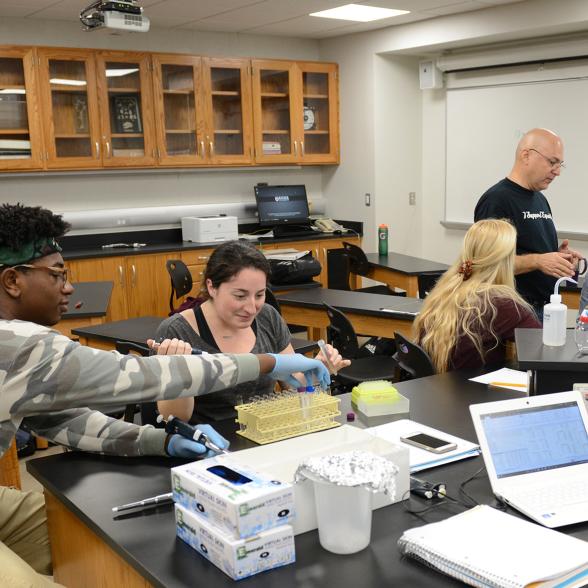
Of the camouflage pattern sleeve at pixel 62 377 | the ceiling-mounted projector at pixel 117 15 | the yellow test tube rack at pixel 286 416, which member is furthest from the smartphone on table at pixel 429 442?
the ceiling-mounted projector at pixel 117 15

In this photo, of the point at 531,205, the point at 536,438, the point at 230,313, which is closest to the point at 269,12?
the point at 531,205

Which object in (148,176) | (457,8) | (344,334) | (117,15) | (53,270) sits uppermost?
(457,8)

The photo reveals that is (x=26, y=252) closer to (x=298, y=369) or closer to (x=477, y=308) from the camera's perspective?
(x=298, y=369)

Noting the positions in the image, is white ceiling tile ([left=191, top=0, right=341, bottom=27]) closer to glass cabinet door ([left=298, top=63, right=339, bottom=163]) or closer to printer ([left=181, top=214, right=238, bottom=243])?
glass cabinet door ([left=298, top=63, right=339, bottom=163])

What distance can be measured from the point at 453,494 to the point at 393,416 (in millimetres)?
516

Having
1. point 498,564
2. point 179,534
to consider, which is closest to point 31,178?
point 179,534

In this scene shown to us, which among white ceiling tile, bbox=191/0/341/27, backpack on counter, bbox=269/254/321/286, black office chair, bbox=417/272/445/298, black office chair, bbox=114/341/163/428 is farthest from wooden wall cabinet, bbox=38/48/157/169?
black office chair, bbox=114/341/163/428

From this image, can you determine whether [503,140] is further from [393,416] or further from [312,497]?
[312,497]

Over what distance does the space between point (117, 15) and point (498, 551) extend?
3.74 metres

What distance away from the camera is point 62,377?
5.40 feet

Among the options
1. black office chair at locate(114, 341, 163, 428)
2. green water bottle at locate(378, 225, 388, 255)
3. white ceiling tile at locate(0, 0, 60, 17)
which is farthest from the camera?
green water bottle at locate(378, 225, 388, 255)

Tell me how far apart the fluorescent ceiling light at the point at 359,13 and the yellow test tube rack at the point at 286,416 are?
4.36 meters

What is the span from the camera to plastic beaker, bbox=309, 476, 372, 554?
1.37 metres

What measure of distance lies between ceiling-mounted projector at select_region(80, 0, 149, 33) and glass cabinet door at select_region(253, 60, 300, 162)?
7.94 ft
